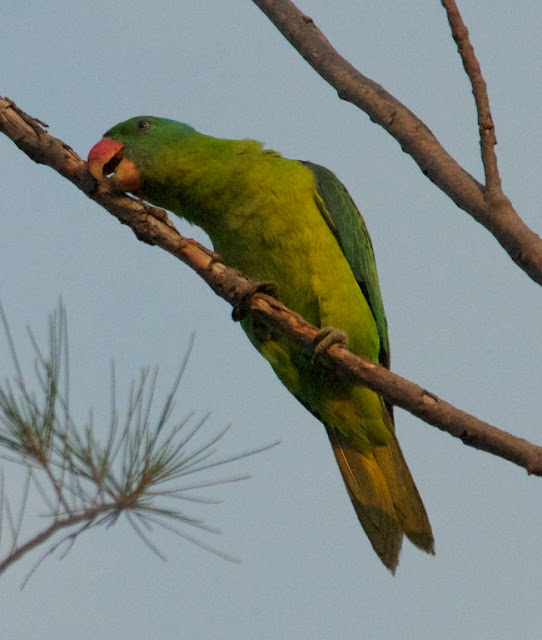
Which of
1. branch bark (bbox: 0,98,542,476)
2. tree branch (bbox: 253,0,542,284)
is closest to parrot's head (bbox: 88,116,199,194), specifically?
branch bark (bbox: 0,98,542,476)

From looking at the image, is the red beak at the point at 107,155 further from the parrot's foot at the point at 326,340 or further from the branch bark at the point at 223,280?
the parrot's foot at the point at 326,340

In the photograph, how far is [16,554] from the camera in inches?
75.5

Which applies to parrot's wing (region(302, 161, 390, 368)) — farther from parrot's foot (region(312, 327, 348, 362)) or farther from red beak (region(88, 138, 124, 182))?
red beak (region(88, 138, 124, 182))

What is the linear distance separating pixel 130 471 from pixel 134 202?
1018 millimetres

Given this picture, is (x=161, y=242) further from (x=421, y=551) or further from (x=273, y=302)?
(x=421, y=551)

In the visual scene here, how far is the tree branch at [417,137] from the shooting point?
7.67ft

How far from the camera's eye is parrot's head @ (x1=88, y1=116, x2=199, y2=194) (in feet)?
12.0

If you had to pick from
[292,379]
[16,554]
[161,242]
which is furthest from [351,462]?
[16,554]

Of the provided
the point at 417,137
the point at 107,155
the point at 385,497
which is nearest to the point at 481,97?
the point at 417,137

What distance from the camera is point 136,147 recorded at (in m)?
3.80

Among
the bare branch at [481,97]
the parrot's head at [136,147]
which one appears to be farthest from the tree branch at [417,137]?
the parrot's head at [136,147]

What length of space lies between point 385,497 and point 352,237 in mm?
1262

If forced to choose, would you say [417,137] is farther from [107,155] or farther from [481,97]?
[107,155]

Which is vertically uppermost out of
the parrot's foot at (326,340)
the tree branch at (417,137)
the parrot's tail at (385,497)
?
the tree branch at (417,137)
